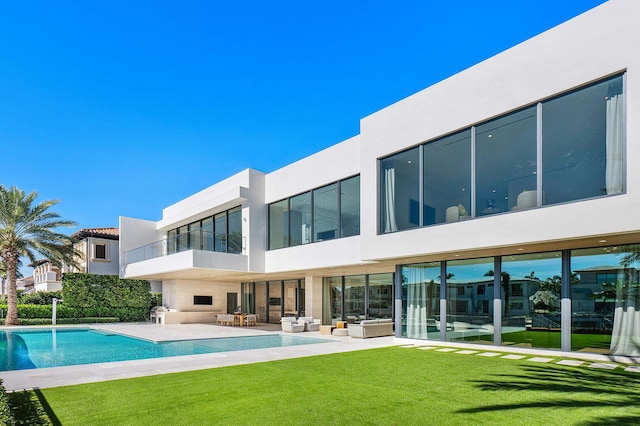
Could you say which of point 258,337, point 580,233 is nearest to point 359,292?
point 258,337

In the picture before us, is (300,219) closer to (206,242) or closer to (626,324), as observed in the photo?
(206,242)

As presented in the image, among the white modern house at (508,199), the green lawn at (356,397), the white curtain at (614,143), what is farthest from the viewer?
the white modern house at (508,199)

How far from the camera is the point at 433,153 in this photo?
13.7m

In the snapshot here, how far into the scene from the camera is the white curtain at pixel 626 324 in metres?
10.3

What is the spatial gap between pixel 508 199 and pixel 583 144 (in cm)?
221

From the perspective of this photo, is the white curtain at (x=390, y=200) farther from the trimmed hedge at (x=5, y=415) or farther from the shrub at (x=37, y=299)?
the shrub at (x=37, y=299)

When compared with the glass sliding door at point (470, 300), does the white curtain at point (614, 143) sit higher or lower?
higher

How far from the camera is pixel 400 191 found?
14.7 metres

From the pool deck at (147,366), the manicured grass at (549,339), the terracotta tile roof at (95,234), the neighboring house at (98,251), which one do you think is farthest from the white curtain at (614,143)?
the terracotta tile roof at (95,234)

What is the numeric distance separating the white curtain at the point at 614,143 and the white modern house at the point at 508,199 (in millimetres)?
25

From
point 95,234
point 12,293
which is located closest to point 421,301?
point 12,293

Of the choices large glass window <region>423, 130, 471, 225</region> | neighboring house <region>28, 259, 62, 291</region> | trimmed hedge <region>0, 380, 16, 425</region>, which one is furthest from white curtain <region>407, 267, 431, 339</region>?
neighboring house <region>28, 259, 62, 291</region>

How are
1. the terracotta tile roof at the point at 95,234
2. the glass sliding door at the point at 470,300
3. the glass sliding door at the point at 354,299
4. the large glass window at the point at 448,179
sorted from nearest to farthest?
1. the large glass window at the point at 448,179
2. the glass sliding door at the point at 470,300
3. the glass sliding door at the point at 354,299
4. the terracotta tile roof at the point at 95,234

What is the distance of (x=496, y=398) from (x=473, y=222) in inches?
239
